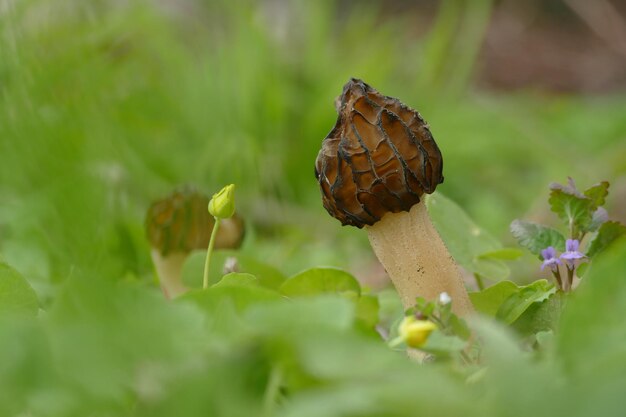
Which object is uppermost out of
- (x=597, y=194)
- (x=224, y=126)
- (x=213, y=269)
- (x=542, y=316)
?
(x=224, y=126)


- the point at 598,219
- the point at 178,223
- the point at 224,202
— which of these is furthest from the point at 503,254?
the point at 178,223

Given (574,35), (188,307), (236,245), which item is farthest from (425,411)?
(574,35)

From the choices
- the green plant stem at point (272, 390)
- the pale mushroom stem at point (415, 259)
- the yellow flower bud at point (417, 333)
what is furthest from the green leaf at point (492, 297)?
the green plant stem at point (272, 390)

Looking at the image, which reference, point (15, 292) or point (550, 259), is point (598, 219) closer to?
point (550, 259)

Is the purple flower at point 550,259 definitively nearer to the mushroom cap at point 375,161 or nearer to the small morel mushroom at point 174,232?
the mushroom cap at point 375,161

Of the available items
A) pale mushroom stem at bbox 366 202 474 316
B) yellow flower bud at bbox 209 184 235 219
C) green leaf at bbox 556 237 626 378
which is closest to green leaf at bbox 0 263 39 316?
yellow flower bud at bbox 209 184 235 219

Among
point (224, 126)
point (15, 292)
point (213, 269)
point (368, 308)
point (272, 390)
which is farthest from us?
point (224, 126)
